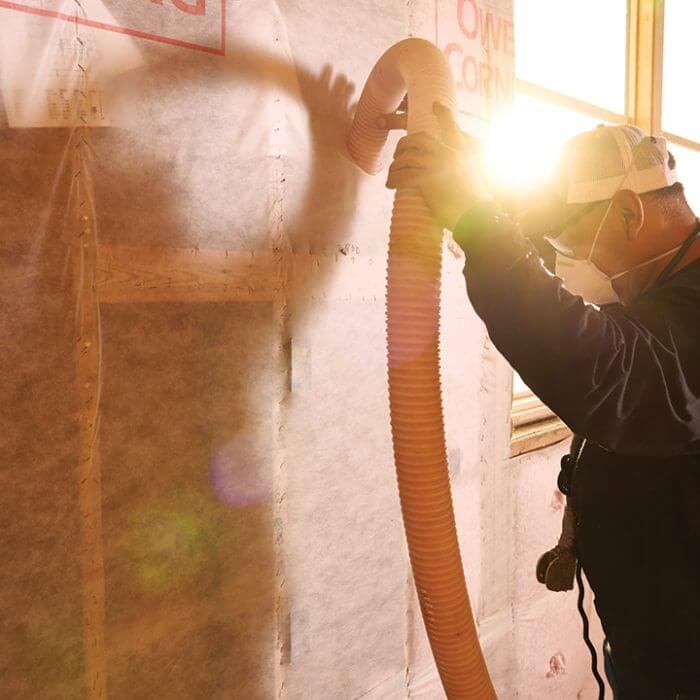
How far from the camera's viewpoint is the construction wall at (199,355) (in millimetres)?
993

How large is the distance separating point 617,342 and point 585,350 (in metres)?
0.06

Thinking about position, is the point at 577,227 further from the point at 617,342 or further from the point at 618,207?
the point at 617,342

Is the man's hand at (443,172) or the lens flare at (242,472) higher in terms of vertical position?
the man's hand at (443,172)

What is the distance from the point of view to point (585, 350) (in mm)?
871

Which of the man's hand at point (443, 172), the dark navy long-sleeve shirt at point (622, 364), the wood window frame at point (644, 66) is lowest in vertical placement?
the dark navy long-sleeve shirt at point (622, 364)

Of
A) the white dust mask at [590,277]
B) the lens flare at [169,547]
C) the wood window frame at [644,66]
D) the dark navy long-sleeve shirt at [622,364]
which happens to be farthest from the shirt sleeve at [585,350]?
the wood window frame at [644,66]

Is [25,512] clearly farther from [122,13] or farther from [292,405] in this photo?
[122,13]

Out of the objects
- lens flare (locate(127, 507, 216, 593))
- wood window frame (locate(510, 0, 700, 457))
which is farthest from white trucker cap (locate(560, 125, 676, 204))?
wood window frame (locate(510, 0, 700, 457))

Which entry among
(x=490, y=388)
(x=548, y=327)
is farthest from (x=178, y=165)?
(x=490, y=388)

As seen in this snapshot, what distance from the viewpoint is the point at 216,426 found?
1.25 metres

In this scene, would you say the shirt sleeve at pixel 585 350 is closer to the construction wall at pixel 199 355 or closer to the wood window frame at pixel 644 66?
the construction wall at pixel 199 355

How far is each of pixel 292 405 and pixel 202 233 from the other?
17.8 inches

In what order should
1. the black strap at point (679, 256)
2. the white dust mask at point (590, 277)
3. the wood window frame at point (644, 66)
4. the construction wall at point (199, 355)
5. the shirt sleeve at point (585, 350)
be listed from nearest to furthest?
the shirt sleeve at point (585, 350)
the construction wall at point (199, 355)
the black strap at point (679, 256)
the white dust mask at point (590, 277)
the wood window frame at point (644, 66)

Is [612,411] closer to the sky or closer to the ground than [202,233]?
closer to the ground
